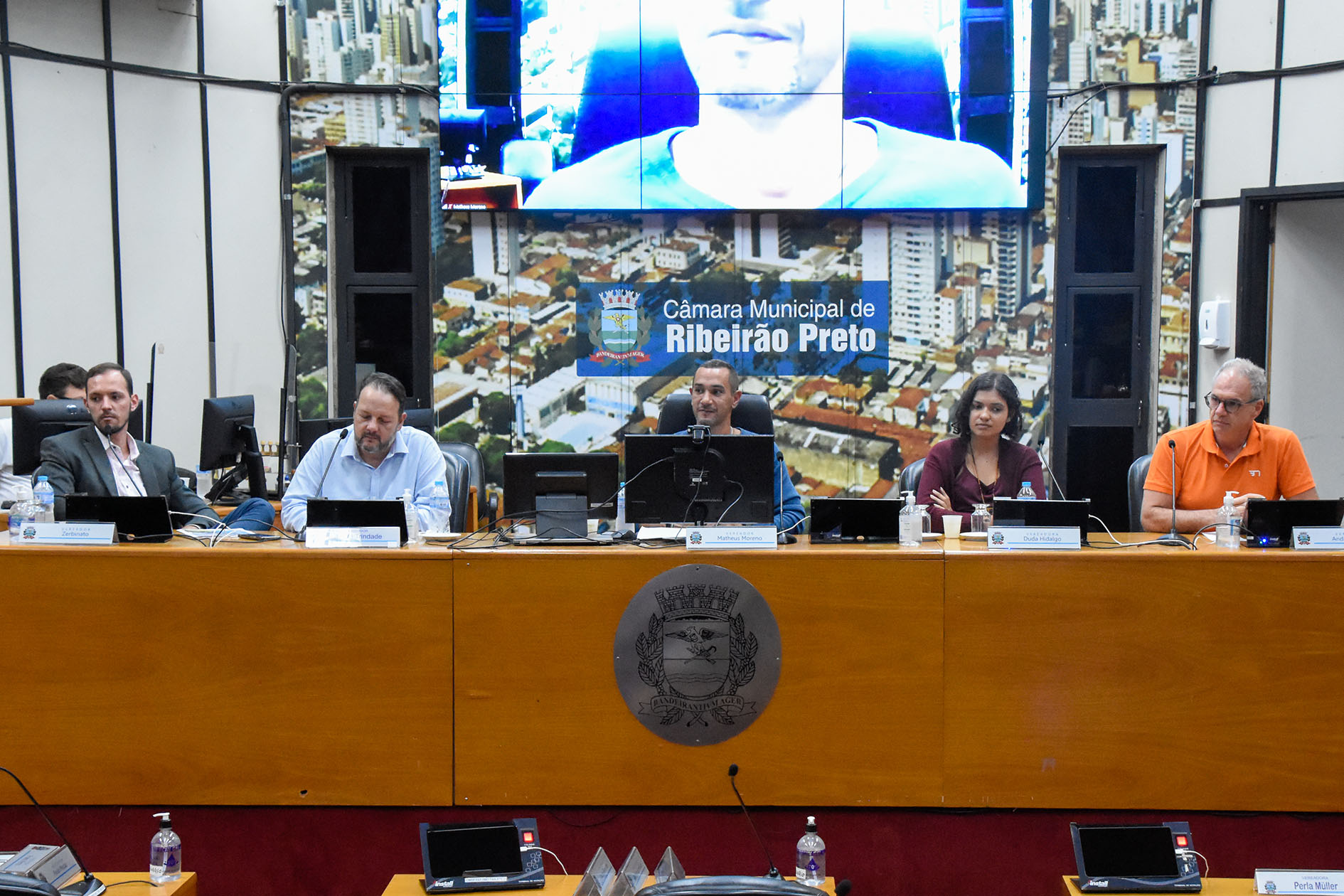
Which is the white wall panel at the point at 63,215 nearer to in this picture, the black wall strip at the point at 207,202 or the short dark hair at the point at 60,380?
the black wall strip at the point at 207,202

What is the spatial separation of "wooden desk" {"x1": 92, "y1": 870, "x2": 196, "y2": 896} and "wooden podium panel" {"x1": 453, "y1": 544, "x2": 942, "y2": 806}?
0.64m

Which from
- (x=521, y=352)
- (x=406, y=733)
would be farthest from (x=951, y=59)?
(x=406, y=733)

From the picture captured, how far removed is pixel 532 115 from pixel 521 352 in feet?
4.24

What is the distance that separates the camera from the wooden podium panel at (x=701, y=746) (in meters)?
2.39

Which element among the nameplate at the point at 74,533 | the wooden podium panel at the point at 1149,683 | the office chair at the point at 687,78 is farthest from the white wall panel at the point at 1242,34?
the nameplate at the point at 74,533

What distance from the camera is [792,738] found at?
239 centimetres

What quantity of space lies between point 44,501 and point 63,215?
2.84 meters

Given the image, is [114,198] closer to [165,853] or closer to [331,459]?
[331,459]

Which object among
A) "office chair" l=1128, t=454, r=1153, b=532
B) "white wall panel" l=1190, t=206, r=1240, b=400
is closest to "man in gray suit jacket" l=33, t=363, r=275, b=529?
"office chair" l=1128, t=454, r=1153, b=532

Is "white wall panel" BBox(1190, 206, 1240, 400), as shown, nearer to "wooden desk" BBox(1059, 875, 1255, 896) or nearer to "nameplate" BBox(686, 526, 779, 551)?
"nameplate" BBox(686, 526, 779, 551)

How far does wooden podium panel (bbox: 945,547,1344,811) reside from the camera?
2.35m

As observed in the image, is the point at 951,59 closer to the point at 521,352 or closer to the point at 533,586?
the point at 521,352

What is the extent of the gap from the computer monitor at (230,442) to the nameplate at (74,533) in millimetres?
2000

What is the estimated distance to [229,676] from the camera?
242cm
